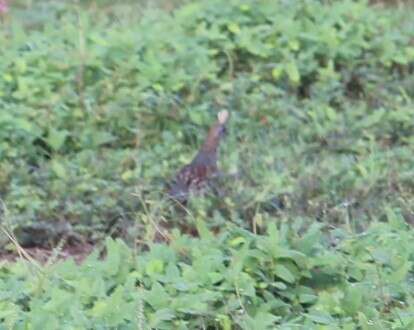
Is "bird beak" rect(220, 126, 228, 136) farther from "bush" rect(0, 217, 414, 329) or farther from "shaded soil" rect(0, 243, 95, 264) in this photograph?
"bush" rect(0, 217, 414, 329)

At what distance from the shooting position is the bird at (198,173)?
4.52 m

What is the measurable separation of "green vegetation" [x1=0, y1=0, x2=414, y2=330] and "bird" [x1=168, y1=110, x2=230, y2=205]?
0.23 ft

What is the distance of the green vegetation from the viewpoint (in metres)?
3.47

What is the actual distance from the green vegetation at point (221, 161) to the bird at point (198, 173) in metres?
0.07

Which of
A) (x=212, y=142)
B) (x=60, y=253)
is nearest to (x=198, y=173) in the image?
(x=212, y=142)

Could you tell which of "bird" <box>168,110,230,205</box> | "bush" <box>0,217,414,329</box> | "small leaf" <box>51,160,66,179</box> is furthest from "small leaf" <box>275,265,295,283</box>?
"small leaf" <box>51,160,66,179</box>

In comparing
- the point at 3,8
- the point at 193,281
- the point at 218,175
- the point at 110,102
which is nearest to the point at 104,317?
the point at 193,281

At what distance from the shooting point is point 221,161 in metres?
4.76

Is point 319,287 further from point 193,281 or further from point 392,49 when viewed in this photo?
point 392,49

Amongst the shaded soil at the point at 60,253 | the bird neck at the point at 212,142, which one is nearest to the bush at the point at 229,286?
the shaded soil at the point at 60,253

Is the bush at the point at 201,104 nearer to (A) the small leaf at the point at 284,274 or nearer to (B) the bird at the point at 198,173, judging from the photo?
(B) the bird at the point at 198,173

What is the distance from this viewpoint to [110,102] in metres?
5.00

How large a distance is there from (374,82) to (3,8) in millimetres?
1836

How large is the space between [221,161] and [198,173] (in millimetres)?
217
